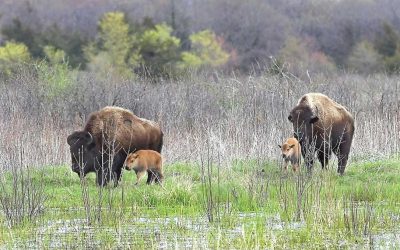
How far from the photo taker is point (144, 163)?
12758mm

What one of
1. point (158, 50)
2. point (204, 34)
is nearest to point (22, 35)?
point (158, 50)

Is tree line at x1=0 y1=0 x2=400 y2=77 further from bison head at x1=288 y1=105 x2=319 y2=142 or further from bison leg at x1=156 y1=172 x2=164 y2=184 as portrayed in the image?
bison leg at x1=156 y1=172 x2=164 y2=184

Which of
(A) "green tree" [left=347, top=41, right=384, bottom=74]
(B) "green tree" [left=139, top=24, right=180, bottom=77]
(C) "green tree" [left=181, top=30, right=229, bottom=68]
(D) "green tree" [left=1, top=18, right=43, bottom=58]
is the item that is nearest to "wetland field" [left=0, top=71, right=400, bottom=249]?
(B) "green tree" [left=139, top=24, right=180, bottom=77]

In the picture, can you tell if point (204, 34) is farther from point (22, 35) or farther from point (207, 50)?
point (22, 35)

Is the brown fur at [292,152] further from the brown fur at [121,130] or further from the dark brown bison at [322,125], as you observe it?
the brown fur at [121,130]

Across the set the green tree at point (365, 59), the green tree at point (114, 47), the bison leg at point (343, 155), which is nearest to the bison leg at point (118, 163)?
Result: the bison leg at point (343, 155)

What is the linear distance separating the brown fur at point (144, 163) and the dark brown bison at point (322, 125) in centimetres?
232

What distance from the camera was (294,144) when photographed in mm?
13711

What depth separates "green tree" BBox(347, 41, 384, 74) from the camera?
165 feet

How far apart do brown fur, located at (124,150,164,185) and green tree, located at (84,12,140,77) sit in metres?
30.7

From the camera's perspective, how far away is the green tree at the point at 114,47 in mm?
46306

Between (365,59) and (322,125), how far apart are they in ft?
130

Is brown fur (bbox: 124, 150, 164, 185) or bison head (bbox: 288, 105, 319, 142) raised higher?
bison head (bbox: 288, 105, 319, 142)

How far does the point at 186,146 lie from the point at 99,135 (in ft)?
10.9
